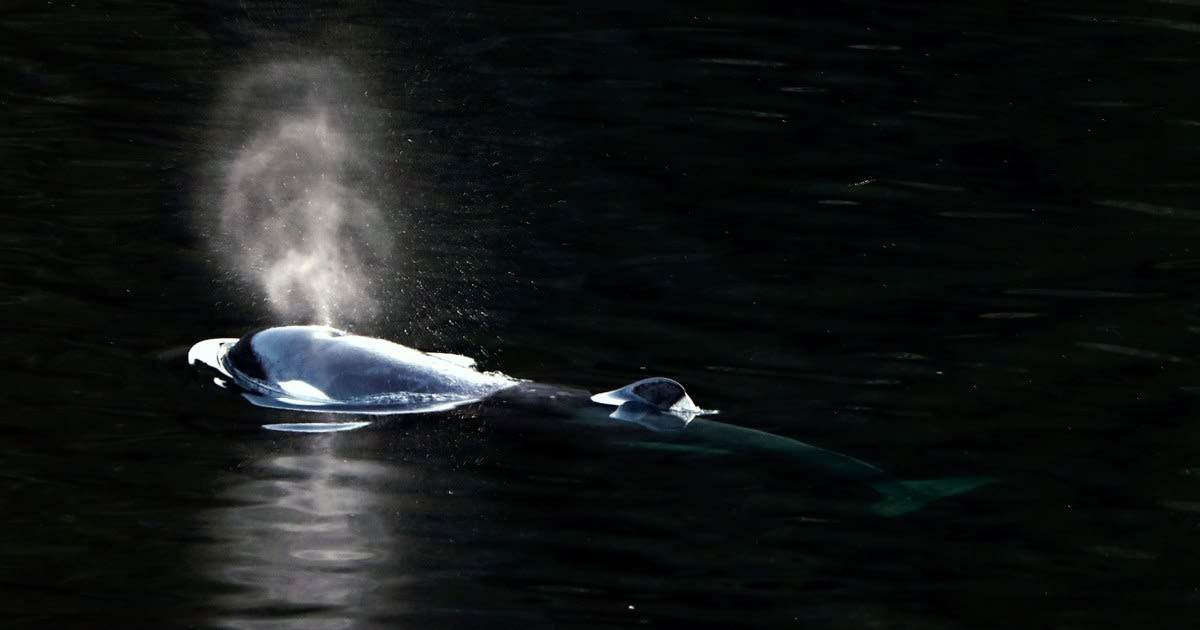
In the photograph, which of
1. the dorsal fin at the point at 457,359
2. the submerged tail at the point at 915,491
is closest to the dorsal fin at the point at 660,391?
the submerged tail at the point at 915,491

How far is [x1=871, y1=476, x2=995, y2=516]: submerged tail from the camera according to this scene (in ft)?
26.7

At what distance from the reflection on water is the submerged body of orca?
0.69 m

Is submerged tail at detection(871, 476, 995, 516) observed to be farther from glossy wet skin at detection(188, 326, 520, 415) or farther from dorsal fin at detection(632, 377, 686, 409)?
glossy wet skin at detection(188, 326, 520, 415)

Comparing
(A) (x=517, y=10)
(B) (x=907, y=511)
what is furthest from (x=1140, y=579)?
(A) (x=517, y=10)

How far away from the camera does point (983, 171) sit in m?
14.7

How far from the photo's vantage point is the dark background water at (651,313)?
746 cm

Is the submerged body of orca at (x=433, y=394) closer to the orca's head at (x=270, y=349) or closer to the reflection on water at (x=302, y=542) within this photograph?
the orca's head at (x=270, y=349)

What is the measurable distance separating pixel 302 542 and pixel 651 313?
3999 millimetres

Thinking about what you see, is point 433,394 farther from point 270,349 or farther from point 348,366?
point 270,349

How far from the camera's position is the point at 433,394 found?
9.55 m

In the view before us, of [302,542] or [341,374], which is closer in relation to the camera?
[302,542]

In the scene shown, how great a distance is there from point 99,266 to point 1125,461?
6.55 m

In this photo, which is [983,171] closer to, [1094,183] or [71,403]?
[1094,183]

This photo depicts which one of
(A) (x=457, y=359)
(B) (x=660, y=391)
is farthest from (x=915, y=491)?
(A) (x=457, y=359)
